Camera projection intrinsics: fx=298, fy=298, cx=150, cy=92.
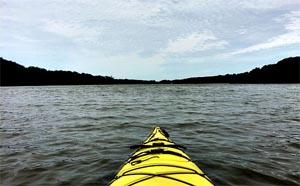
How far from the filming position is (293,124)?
47.8ft

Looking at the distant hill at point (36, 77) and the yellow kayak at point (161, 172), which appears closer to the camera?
the yellow kayak at point (161, 172)

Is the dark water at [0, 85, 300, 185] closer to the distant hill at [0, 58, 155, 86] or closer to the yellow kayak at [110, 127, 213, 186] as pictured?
the yellow kayak at [110, 127, 213, 186]

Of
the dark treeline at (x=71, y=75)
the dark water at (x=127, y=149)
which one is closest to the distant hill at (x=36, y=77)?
the dark treeline at (x=71, y=75)

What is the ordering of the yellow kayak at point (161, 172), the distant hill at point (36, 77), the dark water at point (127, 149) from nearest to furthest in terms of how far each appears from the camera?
the yellow kayak at point (161, 172)
the dark water at point (127, 149)
the distant hill at point (36, 77)

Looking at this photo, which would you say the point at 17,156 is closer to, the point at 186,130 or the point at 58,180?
the point at 58,180

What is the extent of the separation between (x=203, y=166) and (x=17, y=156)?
563cm

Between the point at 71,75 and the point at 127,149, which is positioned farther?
the point at 71,75

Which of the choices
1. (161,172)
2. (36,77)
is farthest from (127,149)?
(36,77)

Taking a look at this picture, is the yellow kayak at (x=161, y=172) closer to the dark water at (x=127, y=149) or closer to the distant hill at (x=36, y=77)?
the dark water at (x=127, y=149)

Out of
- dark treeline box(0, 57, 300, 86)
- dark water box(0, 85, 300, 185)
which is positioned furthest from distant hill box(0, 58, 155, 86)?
dark water box(0, 85, 300, 185)

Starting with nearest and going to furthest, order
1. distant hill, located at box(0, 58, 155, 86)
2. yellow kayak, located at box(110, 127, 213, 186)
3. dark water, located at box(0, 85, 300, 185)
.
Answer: yellow kayak, located at box(110, 127, 213, 186), dark water, located at box(0, 85, 300, 185), distant hill, located at box(0, 58, 155, 86)

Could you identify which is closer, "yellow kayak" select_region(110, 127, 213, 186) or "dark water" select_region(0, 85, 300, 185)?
"yellow kayak" select_region(110, 127, 213, 186)

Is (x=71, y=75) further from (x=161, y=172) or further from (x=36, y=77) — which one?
(x=161, y=172)

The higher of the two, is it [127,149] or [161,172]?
[161,172]
